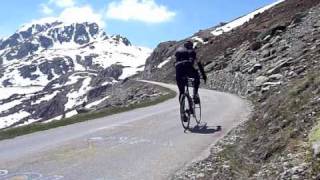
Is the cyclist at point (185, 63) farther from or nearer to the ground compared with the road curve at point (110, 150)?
farther from the ground

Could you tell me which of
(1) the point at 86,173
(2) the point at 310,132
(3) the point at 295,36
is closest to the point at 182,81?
(1) the point at 86,173

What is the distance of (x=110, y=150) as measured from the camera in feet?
45.8

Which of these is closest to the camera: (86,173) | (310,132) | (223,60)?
(310,132)

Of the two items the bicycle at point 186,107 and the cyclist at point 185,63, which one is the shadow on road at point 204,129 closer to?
the bicycle at point 186,107

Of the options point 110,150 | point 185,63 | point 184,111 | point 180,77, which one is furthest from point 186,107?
point 110,150

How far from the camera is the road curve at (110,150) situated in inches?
447

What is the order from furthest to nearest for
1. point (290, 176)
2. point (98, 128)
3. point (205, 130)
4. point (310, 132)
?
point (98, 128)
point (205, 130)
point (310, 132)
point (290, 176)

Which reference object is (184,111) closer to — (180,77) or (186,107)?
(186,107)

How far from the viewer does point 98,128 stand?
63.2 feet

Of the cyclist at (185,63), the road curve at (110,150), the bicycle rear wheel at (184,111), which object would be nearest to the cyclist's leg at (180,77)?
the cyclist at (185,63)

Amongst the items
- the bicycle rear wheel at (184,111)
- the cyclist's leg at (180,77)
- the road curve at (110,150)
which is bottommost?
the road curve at (110,150)

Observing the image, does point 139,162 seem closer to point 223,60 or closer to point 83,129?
point 83,129

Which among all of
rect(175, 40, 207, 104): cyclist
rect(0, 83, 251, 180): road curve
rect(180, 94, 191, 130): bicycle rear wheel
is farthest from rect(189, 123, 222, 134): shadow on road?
rect(175, 40, 207, 104): cyclist

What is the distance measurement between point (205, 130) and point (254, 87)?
46.9 feet
